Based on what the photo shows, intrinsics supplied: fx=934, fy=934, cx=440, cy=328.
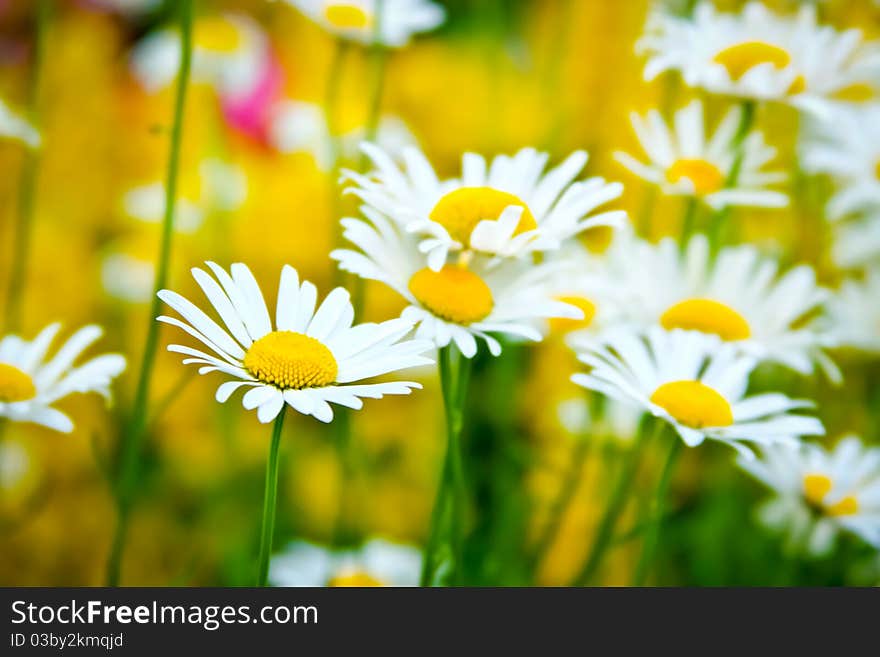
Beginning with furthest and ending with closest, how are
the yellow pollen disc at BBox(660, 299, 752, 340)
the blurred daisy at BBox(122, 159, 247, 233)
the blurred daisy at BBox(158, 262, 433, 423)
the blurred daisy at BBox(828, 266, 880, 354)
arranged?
the blurred daisy at BBox(122, 159, 247, 233) < the blurred daisy at BBox(828, 266, 880, 354) < the yellow pollen disc at BBox(660, 299, 752, 340) < the blurred daisy at BBox(158, 262, 433, 423)

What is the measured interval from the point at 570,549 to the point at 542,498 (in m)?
0.08

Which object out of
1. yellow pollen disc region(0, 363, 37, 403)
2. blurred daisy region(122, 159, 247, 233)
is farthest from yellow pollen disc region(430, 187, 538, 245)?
blurred daisy region(122, 159, 247, 233)

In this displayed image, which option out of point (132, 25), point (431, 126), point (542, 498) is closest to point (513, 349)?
point (542, 498)

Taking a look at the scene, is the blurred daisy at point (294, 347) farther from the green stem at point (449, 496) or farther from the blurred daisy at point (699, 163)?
the blurred daisy at point (699, 163)

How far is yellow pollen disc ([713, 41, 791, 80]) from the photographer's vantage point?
0.56 meters

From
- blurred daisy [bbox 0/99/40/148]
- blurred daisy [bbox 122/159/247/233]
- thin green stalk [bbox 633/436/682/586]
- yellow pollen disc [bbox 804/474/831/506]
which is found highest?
blurred daisy [bbox 122/159/247/233]

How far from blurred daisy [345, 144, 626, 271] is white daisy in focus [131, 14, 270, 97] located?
0.60 metres

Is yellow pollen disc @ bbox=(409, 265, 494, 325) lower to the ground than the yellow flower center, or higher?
higher

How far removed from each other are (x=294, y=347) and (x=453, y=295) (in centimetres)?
8

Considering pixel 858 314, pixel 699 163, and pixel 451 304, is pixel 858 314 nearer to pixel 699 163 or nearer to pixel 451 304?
pixel 699 163

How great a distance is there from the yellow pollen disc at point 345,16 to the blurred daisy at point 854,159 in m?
0.34

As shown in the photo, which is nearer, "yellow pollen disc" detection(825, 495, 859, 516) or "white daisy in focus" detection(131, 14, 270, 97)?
"yellow pollen disc" detection(825, 495, 859, 516)

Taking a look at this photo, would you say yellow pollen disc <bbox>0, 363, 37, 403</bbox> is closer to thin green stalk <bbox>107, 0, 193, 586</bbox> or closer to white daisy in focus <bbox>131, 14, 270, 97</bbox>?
thin green stalk <bbox>107, 0, 193, 586</bbox>

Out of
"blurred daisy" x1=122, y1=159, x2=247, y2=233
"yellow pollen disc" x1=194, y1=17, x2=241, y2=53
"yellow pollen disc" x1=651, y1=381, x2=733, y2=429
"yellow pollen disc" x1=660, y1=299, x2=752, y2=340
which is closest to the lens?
"yellow pollen disc" x1=651, y1=381, x2=733, y2=429
